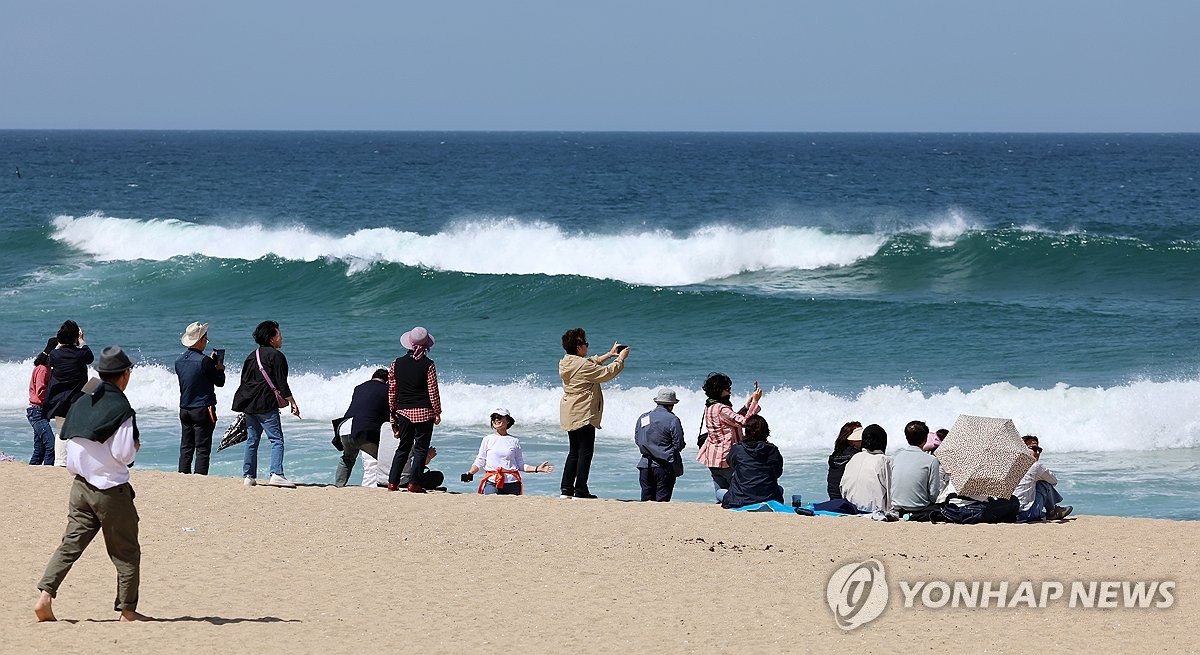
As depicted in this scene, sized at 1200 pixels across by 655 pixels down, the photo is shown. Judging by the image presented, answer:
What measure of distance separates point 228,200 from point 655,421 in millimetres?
50559

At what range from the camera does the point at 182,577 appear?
7.86 metres

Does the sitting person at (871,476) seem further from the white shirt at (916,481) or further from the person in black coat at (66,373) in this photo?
the person in black coat at (66,373)

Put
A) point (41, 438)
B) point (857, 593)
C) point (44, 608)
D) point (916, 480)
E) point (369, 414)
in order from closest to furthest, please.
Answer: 1. point (44, 608)
2. point (857, 593)
3. point (916, 480)
4. point (369, 414)
5. point (41, 438)

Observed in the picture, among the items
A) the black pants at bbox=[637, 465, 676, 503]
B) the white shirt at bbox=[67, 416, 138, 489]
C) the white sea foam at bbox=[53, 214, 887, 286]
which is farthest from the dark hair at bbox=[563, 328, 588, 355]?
the white sea foam at bbox=[53, 214, 887, 286]

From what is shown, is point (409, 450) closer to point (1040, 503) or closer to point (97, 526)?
point (97, 526)

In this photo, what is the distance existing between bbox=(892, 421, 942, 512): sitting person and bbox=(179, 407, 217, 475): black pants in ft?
17.7

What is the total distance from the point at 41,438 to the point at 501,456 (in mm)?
4121

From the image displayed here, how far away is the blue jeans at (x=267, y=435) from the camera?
9969mm

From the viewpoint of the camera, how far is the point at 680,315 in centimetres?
2417

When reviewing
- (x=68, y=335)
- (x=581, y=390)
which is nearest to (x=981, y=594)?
(x=581, y=390)

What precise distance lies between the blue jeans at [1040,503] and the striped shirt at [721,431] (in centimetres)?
214

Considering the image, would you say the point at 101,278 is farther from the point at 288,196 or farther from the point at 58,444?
the point at 288,196

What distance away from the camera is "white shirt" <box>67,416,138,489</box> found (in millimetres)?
6234

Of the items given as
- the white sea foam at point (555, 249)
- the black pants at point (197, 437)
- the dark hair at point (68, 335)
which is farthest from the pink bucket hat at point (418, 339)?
the white sea foam at point (555, 249)
